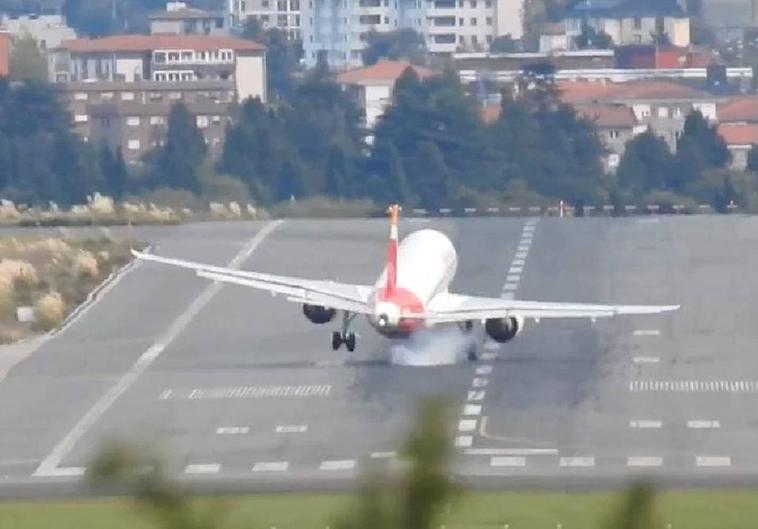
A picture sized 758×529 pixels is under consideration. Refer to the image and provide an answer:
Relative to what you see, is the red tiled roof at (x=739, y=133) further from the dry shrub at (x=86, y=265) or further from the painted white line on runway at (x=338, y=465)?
the painted white line on runway at (x=338, y=465)

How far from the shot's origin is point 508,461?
4328 centimetres

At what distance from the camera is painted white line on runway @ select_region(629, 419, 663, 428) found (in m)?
46.8

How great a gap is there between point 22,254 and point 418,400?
6533 centimetres

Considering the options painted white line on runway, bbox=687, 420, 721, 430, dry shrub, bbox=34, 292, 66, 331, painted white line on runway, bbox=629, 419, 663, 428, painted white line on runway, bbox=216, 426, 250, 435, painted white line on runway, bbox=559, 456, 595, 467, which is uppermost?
painted white line on runway, bbox=559, 456, 595, 467

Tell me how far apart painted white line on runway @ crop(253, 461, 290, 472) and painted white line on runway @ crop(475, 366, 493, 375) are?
32.4ft

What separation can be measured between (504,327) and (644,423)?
6661 mm

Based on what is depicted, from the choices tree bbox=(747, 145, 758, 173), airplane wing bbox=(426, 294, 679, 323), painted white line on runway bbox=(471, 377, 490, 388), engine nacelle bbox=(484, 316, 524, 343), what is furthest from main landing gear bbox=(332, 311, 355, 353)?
tree bbox=(747, 145, 758, 173)

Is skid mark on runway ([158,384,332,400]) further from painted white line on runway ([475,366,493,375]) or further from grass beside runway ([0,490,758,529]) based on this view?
grass beside runway ([0,490,758,529])

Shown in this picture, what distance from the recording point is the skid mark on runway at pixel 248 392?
51.0 meters

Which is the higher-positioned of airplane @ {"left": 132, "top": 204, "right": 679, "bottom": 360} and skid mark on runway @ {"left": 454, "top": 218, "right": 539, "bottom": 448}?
airplane @ {"left": 132, "top": 204, "right": 679, "bottom": 360}

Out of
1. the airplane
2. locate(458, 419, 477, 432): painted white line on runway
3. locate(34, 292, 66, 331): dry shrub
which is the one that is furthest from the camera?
locate(34, 292, 66, 331): dry shrub

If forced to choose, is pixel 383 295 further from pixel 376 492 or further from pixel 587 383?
pixel 376 492

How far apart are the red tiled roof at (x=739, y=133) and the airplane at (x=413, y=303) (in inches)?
5078

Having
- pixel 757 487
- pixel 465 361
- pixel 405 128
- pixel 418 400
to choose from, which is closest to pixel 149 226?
pixel 465 361
